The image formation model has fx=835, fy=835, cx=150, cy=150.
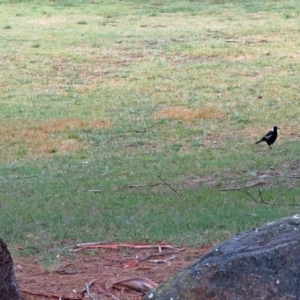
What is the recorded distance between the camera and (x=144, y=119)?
15039mm

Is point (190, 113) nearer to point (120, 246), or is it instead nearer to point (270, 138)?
point (270, 138)

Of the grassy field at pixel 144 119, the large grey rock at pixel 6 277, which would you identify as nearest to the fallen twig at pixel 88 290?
the large grey rock at pixel 6 277

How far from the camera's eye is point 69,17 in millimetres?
25859

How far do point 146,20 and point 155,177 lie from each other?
15.8m

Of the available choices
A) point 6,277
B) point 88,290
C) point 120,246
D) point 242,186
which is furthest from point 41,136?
point 6,277

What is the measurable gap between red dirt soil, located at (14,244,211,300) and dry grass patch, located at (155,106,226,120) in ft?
28.9

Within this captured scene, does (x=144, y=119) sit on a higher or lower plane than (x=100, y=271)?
lower

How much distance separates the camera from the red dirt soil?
5.20m

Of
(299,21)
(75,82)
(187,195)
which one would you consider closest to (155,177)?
(187,195)

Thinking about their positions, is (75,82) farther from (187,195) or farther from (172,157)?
(187,195)

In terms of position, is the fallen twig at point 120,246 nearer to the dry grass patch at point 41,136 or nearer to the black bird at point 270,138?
the dry grass patch at point 41,136

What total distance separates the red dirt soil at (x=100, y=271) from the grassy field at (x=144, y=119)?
0.41 metres

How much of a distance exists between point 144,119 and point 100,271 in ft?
30.6

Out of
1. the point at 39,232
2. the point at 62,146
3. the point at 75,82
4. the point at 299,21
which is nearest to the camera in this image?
the point at 39,232
